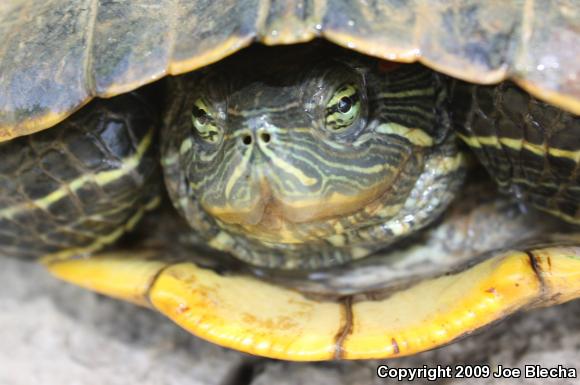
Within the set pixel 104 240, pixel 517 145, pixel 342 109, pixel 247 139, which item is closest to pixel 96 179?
pixel 104 240

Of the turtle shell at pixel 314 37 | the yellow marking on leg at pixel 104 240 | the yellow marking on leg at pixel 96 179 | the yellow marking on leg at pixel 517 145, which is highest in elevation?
the turtle shell at pixel 314 37

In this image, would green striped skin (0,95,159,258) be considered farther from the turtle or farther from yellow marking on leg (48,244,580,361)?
yellow marking on leg (48,244,580,361)

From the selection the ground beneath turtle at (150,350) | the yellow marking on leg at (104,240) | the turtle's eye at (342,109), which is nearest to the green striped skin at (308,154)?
the turtle's eye at (342,109)

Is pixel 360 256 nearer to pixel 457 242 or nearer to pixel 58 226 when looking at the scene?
pixel 457 242

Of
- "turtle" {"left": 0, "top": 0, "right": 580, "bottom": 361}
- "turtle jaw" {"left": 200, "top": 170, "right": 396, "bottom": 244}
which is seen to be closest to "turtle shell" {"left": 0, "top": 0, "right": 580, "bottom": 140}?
"turtle" {"left": 0, "top": 0, "right": 580, "bottom": 361}

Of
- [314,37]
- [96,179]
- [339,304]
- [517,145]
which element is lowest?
[339,304]

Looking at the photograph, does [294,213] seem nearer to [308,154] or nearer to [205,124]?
[308,154]

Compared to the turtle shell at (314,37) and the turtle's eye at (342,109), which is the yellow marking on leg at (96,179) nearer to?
the turtle shell at (314,37)

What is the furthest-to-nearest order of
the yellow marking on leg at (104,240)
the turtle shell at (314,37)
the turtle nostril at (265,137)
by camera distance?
the yellow marking on leg at (104,240) → the turtle nostril at (265,137) → the turtle shell at (314,37)
